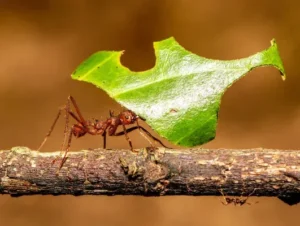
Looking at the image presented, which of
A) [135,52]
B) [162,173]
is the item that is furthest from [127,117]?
[135,52]

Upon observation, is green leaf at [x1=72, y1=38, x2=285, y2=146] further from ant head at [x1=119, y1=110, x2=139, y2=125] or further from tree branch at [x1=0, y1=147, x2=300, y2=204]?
ant head at [x1=119, y1=110, x2=139, y2=125]

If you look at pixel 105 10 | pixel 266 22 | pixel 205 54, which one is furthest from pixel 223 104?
pixel 105 10

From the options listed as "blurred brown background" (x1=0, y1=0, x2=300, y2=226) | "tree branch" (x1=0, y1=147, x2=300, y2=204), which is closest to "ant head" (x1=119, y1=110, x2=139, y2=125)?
"tree branch" (x1=0, y1=147, x2=300, y2=204)

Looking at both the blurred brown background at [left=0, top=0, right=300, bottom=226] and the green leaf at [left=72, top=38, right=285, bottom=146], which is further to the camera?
the blurred brown background at [left=0, top=0, right=300, bottom=226]

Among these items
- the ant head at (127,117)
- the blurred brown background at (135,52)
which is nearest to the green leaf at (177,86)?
the ant head at (127,117)

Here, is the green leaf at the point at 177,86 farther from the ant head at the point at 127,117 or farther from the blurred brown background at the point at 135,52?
the blurred brown background at the point at 135,52

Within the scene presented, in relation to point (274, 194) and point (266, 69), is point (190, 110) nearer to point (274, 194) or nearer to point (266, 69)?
point (274, 194)

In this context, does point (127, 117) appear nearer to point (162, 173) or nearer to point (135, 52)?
point (162, 173)
